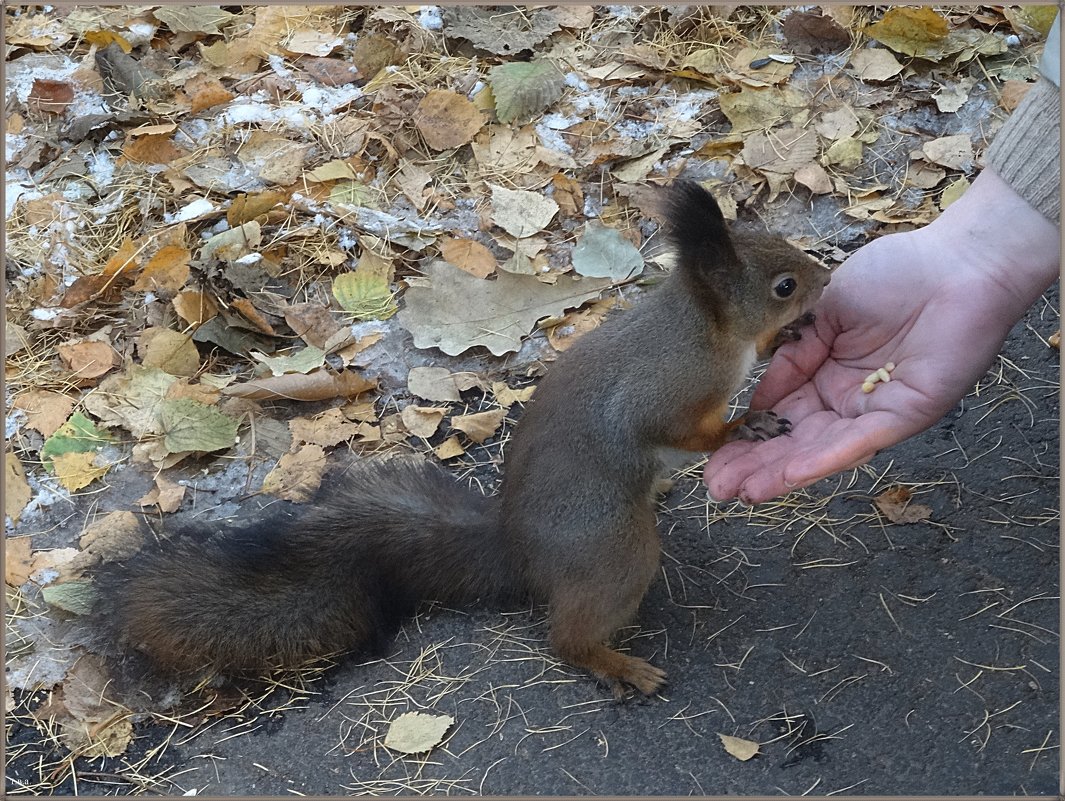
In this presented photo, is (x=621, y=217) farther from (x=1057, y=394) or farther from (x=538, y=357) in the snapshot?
(x=1057, y=394)

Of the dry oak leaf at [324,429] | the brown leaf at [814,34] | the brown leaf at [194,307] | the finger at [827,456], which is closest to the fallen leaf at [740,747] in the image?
the finger at [827,456]

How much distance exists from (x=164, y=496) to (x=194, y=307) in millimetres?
630

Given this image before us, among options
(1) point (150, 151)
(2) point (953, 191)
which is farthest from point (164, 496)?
(2) point (953, 191)

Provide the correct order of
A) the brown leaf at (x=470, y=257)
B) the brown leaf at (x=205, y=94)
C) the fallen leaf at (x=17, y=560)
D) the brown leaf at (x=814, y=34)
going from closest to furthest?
the fallen leaf at (x=17, y=560) → the brown leaf at (x=470, y=257) → the brown leaf at (x=814, y=34) → the brown leaf at (x=205, y=94)

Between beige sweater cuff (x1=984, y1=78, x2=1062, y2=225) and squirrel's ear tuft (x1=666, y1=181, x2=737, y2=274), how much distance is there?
555mm

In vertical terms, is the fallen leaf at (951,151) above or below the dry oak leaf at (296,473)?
above

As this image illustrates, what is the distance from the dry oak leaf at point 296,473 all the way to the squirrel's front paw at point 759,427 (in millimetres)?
1026

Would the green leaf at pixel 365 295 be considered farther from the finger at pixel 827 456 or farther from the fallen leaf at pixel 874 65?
the fallen leaf at pixel 874 65

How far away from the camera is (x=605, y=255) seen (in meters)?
3.05

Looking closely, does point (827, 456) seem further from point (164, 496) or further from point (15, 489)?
point (15, 489)

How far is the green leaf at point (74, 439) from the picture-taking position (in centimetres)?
273

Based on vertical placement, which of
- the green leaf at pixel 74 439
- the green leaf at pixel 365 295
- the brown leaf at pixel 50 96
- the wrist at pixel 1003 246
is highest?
the wrist at pixel 1003 246

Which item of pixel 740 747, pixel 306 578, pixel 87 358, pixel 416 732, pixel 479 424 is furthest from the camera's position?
pixel 87 358

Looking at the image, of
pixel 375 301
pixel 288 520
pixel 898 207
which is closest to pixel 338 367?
pixel 375 301
